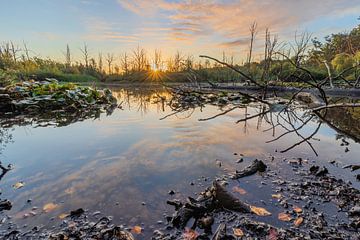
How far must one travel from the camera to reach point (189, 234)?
5.14 ft

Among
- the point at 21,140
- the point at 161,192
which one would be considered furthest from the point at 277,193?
the point at 21,140

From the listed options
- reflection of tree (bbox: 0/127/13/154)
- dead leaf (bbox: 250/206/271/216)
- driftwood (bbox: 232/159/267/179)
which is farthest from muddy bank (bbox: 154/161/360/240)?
reflection of tree (bbox: 0/127/13/154)

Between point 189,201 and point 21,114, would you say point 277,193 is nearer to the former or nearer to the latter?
point 189,201

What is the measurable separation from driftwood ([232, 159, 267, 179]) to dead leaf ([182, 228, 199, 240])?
104 cm

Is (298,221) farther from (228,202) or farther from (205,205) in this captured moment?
(205,205)

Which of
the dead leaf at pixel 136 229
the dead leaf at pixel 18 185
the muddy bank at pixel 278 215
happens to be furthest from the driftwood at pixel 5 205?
the muddy bank at pixel 278 215

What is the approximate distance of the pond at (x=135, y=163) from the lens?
1.92m

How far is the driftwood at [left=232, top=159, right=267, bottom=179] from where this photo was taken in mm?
2523

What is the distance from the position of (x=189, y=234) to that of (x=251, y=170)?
51.3 inches

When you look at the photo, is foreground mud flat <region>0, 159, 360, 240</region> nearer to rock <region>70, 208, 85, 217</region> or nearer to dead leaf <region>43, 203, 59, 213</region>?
rock <region>70, 208, 85, 217</region>

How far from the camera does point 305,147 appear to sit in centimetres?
354

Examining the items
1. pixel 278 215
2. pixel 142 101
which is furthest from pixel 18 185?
pixel 142 101

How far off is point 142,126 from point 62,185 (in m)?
3.04

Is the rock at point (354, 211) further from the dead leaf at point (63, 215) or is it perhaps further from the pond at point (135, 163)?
the dead leaf at point (63, 215)
